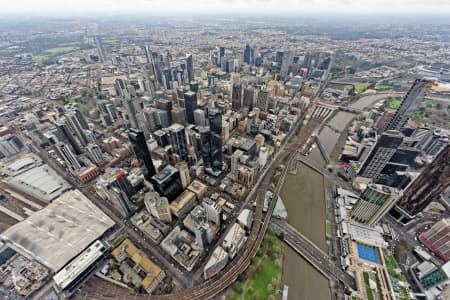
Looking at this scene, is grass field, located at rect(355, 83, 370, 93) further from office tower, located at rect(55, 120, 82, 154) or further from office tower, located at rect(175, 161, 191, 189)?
office tower, located at rect(55, 120, 82, 154)

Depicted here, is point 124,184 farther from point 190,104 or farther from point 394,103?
point 394,103

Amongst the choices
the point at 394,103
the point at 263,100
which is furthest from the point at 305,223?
the point at 394,103

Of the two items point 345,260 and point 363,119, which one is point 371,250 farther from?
point 363,119

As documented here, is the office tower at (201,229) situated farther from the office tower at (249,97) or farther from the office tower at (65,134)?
the office tower at (249,97)

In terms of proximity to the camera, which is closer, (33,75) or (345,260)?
(345,260)

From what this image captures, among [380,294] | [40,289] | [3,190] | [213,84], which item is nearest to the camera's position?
[380,294]

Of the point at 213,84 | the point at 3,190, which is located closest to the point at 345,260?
the point at 3,190

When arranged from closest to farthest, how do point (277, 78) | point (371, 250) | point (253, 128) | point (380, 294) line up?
point (380, 294) < point (371, 250) < point (253, 128) < point (277, 78)

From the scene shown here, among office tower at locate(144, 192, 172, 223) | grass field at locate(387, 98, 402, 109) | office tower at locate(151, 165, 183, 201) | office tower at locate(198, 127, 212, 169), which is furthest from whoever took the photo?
grass field at locate(387, 98, 402, 109)

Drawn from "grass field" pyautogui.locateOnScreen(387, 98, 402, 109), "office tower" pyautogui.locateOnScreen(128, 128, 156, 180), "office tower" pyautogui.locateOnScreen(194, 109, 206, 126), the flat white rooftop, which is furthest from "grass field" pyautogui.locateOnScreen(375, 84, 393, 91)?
the flat white rooftop
